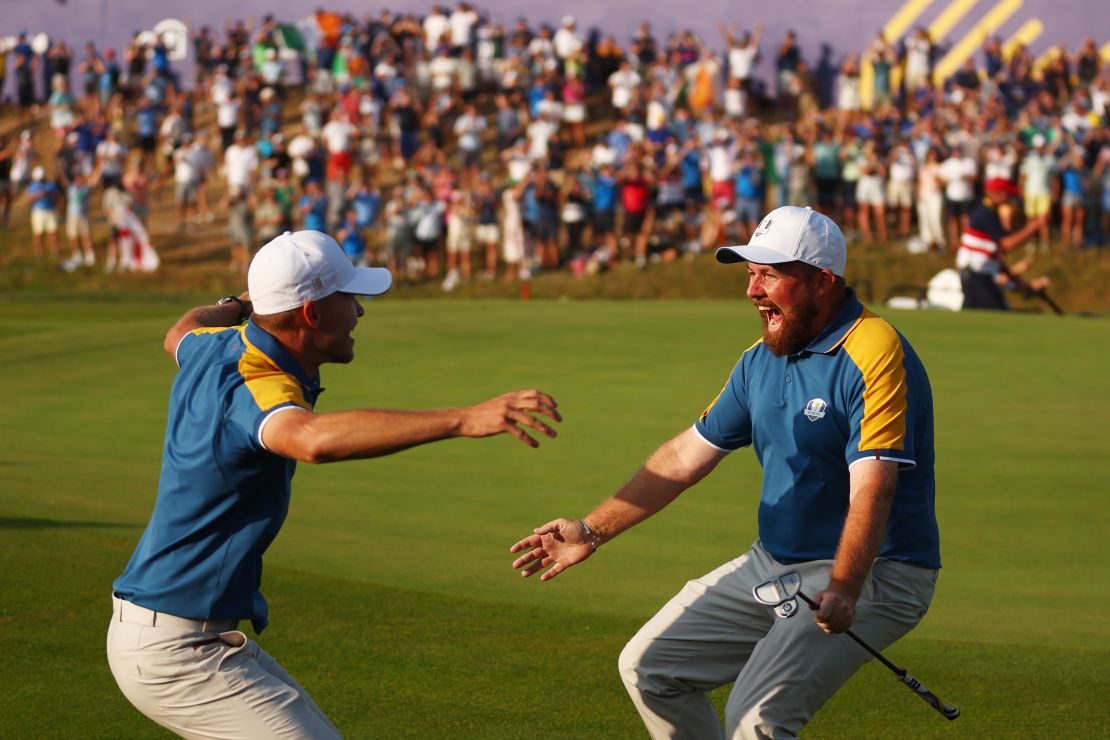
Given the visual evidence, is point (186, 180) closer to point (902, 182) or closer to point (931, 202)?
point (902, 182)

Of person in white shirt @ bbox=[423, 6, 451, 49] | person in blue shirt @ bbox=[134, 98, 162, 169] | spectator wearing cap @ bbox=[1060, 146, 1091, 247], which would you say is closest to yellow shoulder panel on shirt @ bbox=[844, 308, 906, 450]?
spectator wearing cap @ bbox=[1060, 146, 1091, 247]

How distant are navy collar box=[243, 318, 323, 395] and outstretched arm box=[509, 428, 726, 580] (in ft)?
4.04

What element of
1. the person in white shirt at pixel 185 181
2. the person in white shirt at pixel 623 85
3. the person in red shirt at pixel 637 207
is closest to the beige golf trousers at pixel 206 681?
the person in red shirt at pixel 637 207

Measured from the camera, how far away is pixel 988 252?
21938 millimetres

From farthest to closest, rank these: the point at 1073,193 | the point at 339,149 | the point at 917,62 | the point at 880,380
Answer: the point at 917,62 < the point at 339,149 < the point at 1073,193 < the point at 880,380

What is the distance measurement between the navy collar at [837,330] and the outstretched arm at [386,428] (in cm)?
153

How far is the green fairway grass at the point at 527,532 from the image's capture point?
7.68m

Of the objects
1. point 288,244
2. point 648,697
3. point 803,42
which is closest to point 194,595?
point 288,244

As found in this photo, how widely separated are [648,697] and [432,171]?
28.6 meters

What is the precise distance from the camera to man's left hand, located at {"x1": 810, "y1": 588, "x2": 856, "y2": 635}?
209 inches

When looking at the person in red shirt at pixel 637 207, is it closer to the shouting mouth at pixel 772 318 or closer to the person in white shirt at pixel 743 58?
the person in white shirt at pixel 743 58

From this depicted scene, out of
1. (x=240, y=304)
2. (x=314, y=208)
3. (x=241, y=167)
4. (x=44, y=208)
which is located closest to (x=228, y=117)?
(x=241, y=167)

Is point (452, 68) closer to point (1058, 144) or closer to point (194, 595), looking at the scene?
point (1058, 144)

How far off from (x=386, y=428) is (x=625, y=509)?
1806 millimetres
